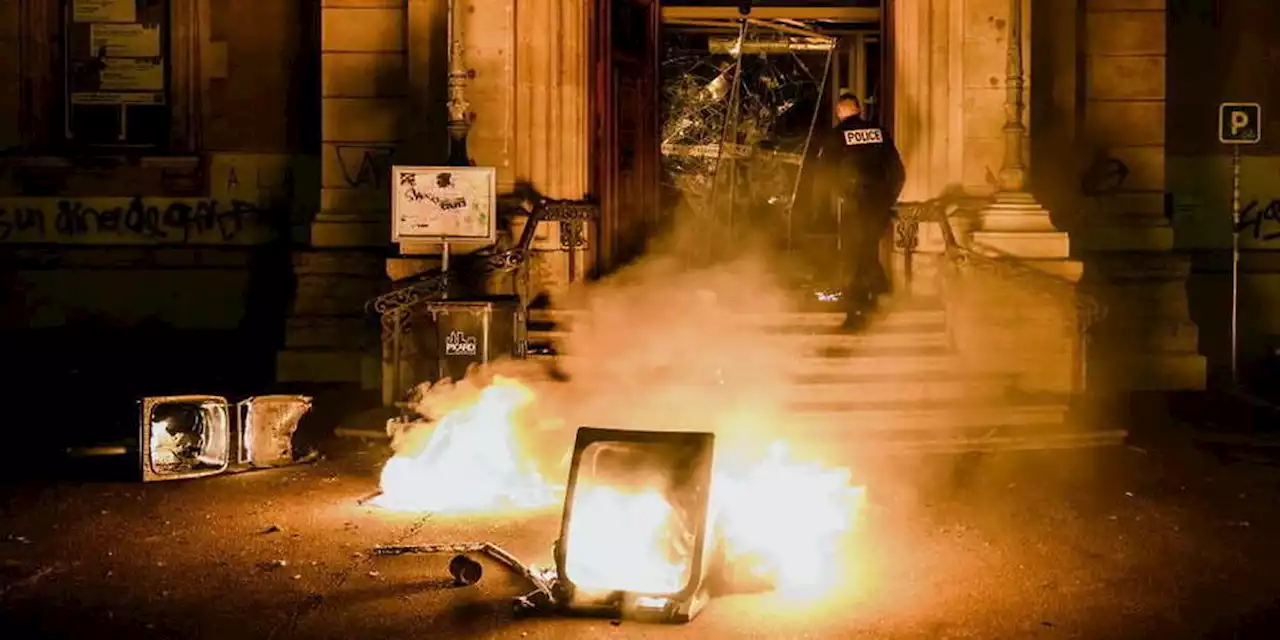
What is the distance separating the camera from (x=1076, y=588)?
6.66 m

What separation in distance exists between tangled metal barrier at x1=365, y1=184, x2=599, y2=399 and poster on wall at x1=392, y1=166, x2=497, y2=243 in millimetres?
410

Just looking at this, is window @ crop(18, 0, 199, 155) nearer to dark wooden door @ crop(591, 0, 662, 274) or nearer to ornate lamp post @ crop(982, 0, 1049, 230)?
dark wooden door @ crop(591, 0, 662, 274)

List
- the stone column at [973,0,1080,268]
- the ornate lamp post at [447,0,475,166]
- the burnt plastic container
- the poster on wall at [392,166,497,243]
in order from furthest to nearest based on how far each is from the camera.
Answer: the stone column at [973,0,1080,268], the ornate lamp post at [447,0,475,166], the poster on wall at [392,166,497,243], the burnt plastic container

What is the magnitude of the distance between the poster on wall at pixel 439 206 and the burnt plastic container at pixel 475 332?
0.63 meters

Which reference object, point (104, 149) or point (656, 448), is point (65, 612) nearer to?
point (656, 448)

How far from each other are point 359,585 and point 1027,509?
13.6 feet

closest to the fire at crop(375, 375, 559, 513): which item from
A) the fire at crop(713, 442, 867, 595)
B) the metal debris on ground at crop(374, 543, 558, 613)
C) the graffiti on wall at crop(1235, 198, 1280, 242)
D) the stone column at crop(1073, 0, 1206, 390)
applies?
the metal debris on ground at crop(374, 543, 558, 613)

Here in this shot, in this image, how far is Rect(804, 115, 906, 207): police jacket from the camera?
12.1 meters

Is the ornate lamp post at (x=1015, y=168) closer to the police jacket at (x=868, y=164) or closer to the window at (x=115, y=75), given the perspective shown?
the police jacket at (x=868, y=164)

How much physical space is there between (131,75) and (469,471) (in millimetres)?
8920

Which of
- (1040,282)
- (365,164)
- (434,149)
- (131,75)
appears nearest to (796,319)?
(1040,282)

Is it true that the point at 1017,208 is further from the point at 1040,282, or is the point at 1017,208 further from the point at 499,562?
the point at 499,562

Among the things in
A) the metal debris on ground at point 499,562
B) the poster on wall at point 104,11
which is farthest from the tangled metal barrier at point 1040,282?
the poster on wall at point 104,11

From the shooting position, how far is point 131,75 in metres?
15.6
